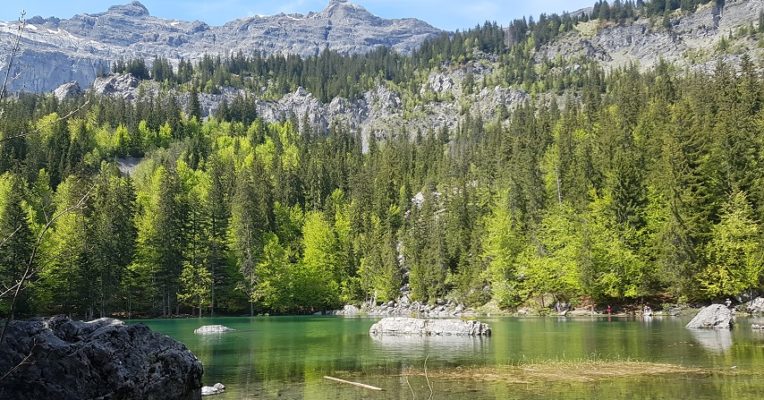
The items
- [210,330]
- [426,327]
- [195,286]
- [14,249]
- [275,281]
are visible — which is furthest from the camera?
[275,281]

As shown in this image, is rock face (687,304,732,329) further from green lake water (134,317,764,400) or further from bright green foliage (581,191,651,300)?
bright green foliage (581,191,651,300)

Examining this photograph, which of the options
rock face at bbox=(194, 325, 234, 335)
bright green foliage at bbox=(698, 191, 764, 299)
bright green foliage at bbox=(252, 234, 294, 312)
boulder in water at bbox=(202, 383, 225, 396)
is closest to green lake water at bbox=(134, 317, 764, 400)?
boulder in water at bbox=(202, 383, 225, 396)

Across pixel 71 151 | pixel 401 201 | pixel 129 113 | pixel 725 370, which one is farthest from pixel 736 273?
pixel 129 113

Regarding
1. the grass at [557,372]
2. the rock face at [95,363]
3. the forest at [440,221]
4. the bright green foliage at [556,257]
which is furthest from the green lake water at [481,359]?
the bright green foliage at [556,257]

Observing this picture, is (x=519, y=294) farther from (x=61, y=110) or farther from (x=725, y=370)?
(x=61, y=110)

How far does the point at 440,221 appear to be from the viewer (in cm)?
9706

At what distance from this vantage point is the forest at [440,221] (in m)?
67.2

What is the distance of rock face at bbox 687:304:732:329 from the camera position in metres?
42.5

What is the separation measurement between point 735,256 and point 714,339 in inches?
1255

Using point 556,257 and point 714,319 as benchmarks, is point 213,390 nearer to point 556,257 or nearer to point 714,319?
point 714,319

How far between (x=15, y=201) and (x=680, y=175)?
85756mm

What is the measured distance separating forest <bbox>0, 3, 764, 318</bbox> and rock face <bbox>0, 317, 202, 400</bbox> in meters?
25.2

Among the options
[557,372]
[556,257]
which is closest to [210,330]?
[557,372]

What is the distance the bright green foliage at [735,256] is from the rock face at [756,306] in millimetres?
2312
